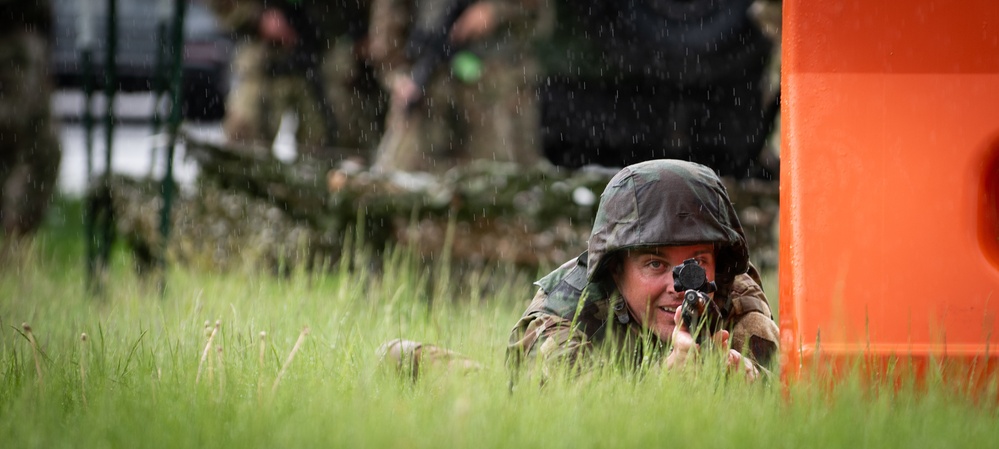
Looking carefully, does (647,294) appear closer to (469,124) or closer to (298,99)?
(469,124)

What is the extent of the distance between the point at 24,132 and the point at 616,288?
232 inches

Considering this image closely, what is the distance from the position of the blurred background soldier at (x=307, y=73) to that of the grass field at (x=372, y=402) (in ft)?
21.4

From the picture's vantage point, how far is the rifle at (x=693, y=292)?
306cm

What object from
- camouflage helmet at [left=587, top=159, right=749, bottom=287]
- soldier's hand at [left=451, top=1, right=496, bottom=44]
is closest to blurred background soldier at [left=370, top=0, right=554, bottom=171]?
soldier's hand at [left=451, top=1, right=496, bottom=44]

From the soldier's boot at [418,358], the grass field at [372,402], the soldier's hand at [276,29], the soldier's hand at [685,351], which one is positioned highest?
the soldier's hand at [276,29]

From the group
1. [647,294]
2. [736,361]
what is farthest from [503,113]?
[736,361]

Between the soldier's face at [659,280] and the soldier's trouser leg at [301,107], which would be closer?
the soldier's face at [659,280]

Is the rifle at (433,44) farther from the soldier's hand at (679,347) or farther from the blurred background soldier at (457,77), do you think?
the soldier's hand at (679,347)

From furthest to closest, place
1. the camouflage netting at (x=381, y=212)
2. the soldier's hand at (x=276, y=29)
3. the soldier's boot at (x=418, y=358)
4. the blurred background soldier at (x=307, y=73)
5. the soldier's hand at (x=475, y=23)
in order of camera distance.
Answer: the blurred background soldier at (x=307, y=73), the soldier's hand at (x=276, y=29), the soldier's hand at (x=475, y=23), the camouflage netting at (x=381, y=212), the soldier's boot at (x=418, y=358)

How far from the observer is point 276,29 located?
1003cm

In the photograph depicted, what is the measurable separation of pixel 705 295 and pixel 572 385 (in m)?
0.38

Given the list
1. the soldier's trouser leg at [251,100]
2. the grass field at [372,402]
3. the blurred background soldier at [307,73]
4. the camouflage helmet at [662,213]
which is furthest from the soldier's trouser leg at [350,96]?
the camouflage helmet at [662,213]

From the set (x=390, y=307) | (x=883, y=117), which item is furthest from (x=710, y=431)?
(x=390, y=307)

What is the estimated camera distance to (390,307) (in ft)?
13.5
